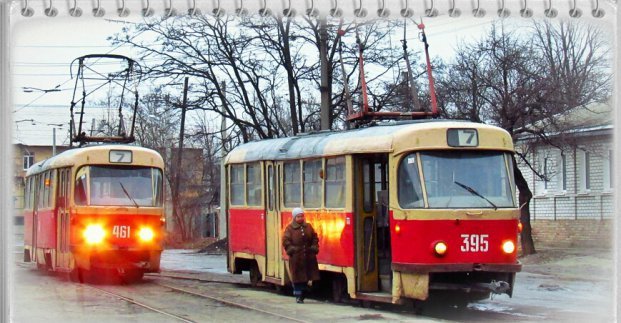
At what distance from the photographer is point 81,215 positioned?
38.0ft

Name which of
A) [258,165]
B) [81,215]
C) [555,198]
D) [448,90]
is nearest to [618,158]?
[555,198]

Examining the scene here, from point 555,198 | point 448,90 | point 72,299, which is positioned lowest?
point 72,299

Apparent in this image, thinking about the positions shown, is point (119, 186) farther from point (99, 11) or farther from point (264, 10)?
point (264, 10)

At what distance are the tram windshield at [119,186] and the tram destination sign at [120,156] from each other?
0.06m

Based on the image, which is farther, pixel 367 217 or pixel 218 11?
pixel 367 217

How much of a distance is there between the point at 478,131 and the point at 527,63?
65 centimetres

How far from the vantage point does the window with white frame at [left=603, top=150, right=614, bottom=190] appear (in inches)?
436

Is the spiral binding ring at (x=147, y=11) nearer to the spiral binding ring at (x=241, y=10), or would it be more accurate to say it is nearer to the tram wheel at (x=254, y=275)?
the spiral binding ring at (x=241, y=10)

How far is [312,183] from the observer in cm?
1244

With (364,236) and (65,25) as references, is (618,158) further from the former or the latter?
(65,25)

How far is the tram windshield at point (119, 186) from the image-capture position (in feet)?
37.5

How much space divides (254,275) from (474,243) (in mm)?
1988

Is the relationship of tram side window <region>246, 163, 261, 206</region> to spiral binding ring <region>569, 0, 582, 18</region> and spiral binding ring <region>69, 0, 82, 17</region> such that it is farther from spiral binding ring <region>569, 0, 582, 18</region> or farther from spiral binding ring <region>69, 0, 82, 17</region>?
spiral binding ring <region>569, 0, 582, 18</region>

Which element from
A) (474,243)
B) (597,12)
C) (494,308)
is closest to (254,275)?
(474,243)
